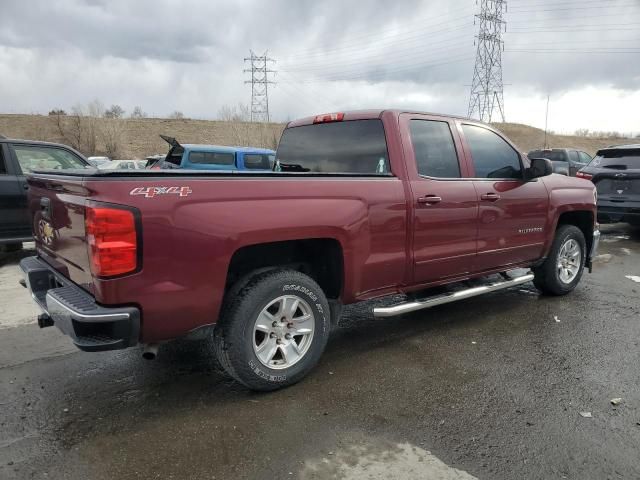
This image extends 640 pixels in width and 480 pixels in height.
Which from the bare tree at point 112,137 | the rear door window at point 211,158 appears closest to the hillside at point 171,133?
the bare tree at point 112,137

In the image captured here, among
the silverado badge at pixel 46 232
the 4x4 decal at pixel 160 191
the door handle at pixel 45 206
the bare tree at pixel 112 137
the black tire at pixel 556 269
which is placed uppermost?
the bare tree at pixel 112 137

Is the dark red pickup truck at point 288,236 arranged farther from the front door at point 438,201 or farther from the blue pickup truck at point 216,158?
the blue pickup truck at point 216,158

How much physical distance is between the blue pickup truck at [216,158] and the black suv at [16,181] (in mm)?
5054

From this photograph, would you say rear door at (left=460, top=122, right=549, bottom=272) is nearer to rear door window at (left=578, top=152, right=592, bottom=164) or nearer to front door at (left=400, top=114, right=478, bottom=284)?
front door at (left=400, top=114, right=478, bottom=284)

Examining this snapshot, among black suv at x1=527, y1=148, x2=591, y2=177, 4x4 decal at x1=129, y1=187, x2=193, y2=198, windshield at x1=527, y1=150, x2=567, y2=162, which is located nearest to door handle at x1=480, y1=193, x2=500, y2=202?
4x4 decal at x1=129, y1=187, x2=193, y2=198

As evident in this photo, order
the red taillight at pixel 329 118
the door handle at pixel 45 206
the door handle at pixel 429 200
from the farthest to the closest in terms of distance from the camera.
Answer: the red taillight at pixel 329 118 < the door handle at pixel 429 200 < the door handle at pixel 45 206

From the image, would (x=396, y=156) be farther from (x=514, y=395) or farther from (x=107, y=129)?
(x=107, y=129)

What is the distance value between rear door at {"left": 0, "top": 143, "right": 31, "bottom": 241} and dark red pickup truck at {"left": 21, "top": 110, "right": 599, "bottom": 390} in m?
3.86

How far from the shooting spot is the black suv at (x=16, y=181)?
23.2 ft

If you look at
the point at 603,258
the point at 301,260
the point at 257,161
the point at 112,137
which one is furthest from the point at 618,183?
the point at 112,137

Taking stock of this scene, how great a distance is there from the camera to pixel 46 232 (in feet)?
11.5

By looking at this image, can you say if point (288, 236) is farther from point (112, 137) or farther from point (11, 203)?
point (112, 137)

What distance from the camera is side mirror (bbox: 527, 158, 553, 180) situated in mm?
4850

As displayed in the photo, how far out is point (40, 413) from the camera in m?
3.12
